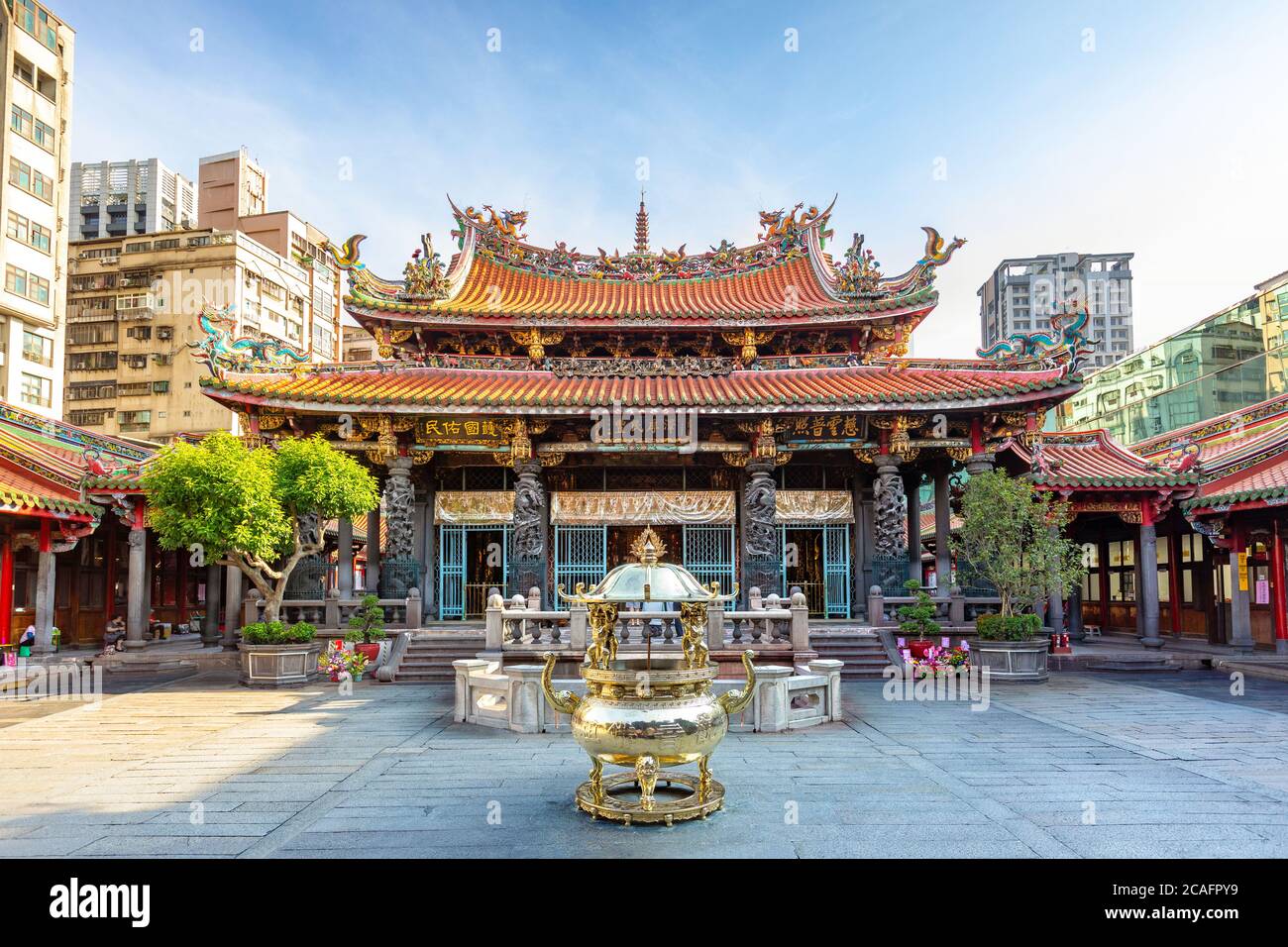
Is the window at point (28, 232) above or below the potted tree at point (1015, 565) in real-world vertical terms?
above

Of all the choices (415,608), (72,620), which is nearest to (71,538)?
(72,620)

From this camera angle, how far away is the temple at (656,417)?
15094 mm

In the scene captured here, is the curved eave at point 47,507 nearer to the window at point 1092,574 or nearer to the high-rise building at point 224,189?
the window at point 1092,574

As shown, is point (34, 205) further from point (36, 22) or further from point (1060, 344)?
point (1060, 344)

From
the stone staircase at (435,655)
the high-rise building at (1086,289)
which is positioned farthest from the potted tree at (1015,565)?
the high-rise building at (1086,289)

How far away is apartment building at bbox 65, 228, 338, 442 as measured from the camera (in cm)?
4266

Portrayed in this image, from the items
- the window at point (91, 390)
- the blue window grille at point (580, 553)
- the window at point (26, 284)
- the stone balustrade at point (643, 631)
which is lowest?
the stone balustrade at point (643, 631)

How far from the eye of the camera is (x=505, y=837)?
5.27 metres

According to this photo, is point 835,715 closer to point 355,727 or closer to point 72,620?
point 355,727

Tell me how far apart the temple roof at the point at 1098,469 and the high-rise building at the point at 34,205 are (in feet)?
122

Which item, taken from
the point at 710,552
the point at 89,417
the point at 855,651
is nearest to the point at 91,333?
the point at 89,417

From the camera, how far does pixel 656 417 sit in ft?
50.2

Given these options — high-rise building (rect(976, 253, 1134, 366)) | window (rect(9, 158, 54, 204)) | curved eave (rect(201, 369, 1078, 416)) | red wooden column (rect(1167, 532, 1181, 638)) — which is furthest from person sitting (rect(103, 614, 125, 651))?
high-rise building (rect(976, 253, 1134, 366))

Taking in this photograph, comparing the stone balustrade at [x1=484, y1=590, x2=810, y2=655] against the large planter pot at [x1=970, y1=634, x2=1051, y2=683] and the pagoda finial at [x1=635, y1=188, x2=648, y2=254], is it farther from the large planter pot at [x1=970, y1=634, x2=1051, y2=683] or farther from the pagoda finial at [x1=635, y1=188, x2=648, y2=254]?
the pagoda finial at [x1=635, y1=188, x2=648, y2=254]
